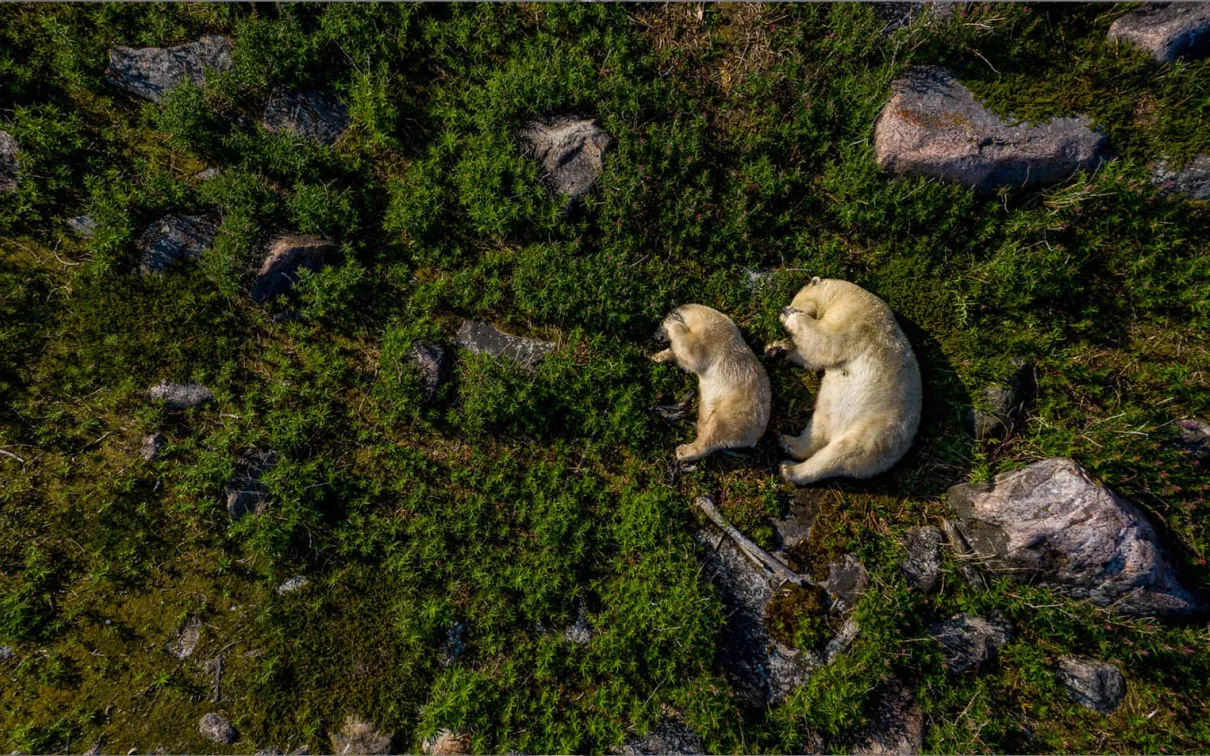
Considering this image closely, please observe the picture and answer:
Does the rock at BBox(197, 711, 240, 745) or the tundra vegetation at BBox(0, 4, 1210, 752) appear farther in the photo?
the tundra vegetation at BBox(0, 4, 1210, 752)

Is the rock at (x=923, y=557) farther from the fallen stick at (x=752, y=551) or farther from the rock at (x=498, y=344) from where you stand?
the rock at (x=498, y=344)

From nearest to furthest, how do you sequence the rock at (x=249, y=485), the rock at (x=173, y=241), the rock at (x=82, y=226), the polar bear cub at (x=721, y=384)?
the rock at (x=249, y=485), the polar bear cub at (x=721, y=384), the rock at (x=173, y=241), the rock at (x=82, y=226)

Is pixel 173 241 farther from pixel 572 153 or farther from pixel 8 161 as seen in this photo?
pixel 572 153

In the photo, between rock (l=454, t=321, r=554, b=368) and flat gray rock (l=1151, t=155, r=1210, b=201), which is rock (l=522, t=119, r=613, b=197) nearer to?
rock (l=454, t=321, r=554, b=368)

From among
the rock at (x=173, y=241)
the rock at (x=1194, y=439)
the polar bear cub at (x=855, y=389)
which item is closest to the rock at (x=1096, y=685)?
the rock at (x=1194, y=439)

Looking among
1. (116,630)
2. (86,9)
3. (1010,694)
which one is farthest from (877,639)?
(86,9)

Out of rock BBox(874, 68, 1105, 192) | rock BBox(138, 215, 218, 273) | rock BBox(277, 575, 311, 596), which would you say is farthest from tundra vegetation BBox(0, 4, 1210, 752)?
rock BBox(874, 68, 1105, 192)

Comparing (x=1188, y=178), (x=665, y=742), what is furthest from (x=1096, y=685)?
(x=1188, y=178)
